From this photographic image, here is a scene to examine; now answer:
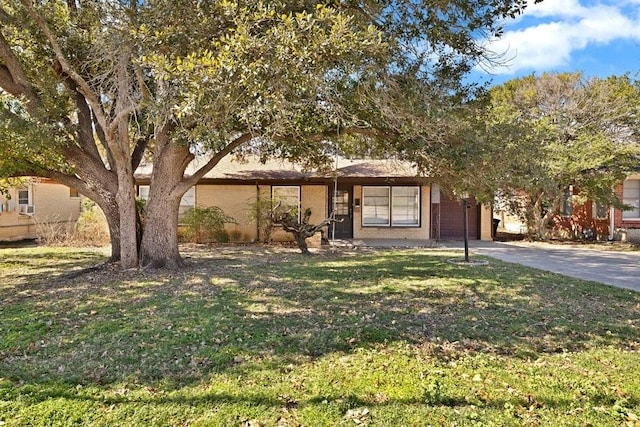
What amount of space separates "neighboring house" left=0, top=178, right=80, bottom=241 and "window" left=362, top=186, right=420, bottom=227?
1255 cm

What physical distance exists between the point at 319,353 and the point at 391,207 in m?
14.0

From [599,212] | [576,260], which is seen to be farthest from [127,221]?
[599,212]

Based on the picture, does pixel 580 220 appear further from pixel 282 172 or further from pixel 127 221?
pixel 127 221

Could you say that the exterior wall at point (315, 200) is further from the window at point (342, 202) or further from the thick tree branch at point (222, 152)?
the thick tree branch at point (222, 152)

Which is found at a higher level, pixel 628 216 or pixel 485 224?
pixel 628 216

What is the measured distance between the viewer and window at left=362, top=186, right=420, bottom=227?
1786 centimetres

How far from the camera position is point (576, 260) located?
1173 cm

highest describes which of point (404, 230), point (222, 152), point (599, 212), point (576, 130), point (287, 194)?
point (576, 130)

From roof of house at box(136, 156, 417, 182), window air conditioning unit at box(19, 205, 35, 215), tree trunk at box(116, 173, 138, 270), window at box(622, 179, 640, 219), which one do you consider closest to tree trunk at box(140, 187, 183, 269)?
tree trunk at box(116, 173, 138, 270)

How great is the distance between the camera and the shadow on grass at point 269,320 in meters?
4.21

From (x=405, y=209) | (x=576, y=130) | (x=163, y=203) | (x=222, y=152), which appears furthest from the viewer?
(x=405, y=209)

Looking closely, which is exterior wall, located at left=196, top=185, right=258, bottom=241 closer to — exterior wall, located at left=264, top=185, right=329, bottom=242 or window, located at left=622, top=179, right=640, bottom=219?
exterior wall, located at left=264, top=185, right=329, bottom=242

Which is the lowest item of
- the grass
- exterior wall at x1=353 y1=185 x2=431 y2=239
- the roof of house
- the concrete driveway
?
the grass

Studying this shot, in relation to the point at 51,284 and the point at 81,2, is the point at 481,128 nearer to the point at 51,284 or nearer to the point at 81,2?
the point at 81,2
